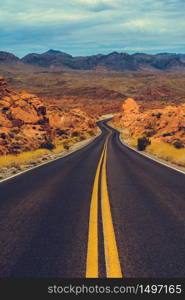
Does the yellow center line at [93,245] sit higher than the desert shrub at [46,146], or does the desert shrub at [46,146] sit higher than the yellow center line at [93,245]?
the yellow center line at [93,245]

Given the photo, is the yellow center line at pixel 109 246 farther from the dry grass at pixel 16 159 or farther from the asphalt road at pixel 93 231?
the dry grass at pixel 16 159

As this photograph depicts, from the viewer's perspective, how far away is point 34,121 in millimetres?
35531

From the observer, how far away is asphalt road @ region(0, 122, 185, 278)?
4.80 m

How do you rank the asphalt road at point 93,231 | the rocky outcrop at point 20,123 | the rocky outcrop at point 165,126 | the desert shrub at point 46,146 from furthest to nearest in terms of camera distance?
the rocky outcrop at point 165,126, the desert shrub at point 46,146, the rocky outcrop at point 20,123, the asphalt road at point 93,231

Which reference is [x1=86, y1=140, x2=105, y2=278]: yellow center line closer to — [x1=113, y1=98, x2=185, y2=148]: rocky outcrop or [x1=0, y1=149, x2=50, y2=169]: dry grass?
[x1=0, y1=149, x2=50, y2=169]: dry grass

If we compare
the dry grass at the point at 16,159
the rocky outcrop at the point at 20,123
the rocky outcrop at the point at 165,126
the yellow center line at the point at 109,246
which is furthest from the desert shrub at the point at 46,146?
the yellow center line at the point at 109,246

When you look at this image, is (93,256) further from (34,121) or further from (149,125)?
(149,125)

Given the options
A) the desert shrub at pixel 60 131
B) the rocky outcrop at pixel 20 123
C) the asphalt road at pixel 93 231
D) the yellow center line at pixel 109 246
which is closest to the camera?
the yellow center line at pixel 109 246

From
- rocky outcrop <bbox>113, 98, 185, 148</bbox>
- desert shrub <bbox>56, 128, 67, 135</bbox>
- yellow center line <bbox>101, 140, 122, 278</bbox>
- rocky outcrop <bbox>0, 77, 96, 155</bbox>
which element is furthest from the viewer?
desert shrub <bbox>56, 128, 67, 135</bbox>

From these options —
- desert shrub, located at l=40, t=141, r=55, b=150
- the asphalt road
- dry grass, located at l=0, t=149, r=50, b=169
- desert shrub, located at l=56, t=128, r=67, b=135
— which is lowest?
desert shrub, located at l=56, t=128, r=67, b=135

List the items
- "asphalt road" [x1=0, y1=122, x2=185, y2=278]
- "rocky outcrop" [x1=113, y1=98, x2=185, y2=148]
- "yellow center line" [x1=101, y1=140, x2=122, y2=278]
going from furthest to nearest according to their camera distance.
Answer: "rocky outcrop" [x1=113, y1=98, x2=185, y2=148] → "asphalt road" [x1=0, y1=122, x2=185, y2=278] → "yellow center line" [x1=101, y1=140, x2=122, y2=278]

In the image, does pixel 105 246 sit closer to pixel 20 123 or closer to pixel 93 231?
pixel 93 231

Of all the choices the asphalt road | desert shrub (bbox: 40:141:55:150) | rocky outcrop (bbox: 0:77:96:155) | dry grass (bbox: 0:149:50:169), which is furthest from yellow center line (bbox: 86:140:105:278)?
desert shrub (bbox: 40:141:55:150)

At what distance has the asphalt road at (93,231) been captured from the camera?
4.80 meters
